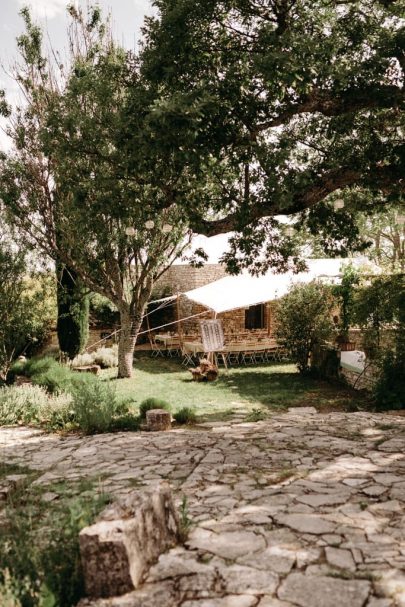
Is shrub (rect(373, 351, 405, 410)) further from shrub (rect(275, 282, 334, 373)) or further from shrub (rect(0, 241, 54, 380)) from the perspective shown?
shrub (rect(0, 241, 54, 380))

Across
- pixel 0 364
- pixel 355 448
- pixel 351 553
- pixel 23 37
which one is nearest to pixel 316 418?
pixel 355 448

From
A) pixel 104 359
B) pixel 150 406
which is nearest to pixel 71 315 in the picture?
pixel 104 359

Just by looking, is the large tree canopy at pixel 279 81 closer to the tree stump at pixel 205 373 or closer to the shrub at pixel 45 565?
the shrub at pixel 45 565

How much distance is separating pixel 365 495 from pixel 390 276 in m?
6.93

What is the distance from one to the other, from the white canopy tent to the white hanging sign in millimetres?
638

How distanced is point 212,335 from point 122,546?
1206cm

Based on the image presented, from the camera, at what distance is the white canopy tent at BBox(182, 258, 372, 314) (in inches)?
634

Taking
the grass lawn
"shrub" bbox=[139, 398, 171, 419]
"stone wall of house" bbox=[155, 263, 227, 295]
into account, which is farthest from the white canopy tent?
"shrub" bbox=[139, 398, 171, 419]

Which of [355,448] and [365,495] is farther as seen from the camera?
[355,448]

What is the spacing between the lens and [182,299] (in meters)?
22.5

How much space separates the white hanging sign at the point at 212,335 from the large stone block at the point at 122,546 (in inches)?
447

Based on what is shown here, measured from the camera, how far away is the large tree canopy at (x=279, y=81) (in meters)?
6.43

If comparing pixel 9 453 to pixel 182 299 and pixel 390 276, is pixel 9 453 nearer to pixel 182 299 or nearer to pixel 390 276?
pixel 390 276

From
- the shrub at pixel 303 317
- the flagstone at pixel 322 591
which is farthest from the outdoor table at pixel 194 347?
the flagstone at pixel 322 591
